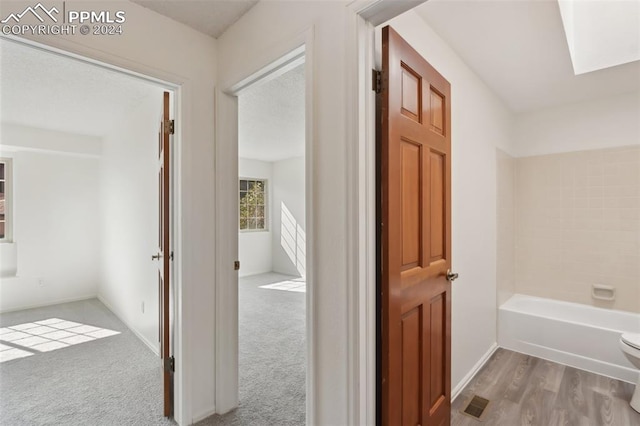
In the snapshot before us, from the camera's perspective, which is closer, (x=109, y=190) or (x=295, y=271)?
(x=109, y=190)

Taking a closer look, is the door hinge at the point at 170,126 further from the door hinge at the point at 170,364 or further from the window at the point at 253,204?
the window at the point at 253,204

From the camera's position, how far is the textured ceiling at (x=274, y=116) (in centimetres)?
285

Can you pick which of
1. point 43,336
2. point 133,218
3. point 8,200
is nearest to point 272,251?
point 133,218

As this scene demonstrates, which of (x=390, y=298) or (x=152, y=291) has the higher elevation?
(x=390, y=298)

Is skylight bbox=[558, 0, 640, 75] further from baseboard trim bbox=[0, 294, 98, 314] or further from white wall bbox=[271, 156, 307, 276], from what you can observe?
baseboard trim bbox=[0, 294, 98, 314]

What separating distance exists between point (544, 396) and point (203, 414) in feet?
7.88

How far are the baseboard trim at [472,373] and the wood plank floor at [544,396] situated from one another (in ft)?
0.10

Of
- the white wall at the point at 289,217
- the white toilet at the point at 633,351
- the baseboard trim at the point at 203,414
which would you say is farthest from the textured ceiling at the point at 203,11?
the white wall at the point at 289,217

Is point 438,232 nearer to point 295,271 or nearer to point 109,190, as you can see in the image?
point 109,190

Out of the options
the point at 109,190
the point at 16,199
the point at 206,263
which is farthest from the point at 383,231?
the point at 16,199

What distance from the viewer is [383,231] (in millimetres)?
1221

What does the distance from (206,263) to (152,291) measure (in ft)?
4.64

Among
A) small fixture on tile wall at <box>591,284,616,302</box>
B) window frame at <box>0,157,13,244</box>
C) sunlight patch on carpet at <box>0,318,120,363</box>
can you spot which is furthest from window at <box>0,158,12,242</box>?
small fixture on tile wall at <box>591,284,616,302</box>

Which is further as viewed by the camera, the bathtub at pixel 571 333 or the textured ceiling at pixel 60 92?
the bathtub at pixel 571 333
